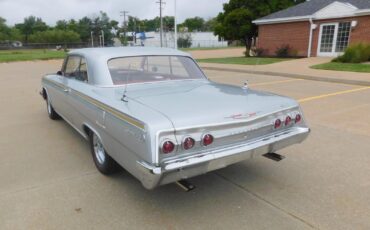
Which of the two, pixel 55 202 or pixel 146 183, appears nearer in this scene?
pixel 146 183

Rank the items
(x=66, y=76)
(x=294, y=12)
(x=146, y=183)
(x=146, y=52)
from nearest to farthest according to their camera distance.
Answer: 1. (x=146, y=183)
2. (x=146, y=52)
3. (x=66, y=76)
4. (x=294, y=12)

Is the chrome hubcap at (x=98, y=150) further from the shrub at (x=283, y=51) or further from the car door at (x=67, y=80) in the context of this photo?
the shrub at (x=283, y=51)

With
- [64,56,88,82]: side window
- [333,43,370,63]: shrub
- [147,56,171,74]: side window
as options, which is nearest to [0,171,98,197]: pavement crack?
[64,56,88,82]: side window

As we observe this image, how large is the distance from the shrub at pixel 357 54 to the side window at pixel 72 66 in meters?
16.0

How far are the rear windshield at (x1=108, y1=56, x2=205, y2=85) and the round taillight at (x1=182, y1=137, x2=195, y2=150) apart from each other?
162 centimetres

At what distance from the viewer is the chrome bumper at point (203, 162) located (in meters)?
2.51

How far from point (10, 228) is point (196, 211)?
5.58 ft

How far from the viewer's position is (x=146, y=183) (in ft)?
8.48

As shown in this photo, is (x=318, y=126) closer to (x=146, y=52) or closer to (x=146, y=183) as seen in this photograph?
(x=146, y=52)

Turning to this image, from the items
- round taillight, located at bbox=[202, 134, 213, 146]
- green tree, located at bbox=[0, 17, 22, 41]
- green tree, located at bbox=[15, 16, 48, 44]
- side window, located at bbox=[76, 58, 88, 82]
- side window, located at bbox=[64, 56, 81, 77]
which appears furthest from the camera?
green tree, located at bbox=[15, 16, 48, 44]

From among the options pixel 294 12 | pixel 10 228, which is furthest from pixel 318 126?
pixel 294 12

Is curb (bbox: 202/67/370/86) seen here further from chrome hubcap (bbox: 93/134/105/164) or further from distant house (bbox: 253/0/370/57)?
chrome hubcap (bbox: 93/134/105/164)

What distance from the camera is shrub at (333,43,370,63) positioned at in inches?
650

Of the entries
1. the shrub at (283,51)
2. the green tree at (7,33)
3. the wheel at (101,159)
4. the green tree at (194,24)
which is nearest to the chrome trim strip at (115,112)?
the wheel at (101,159)
